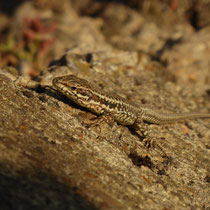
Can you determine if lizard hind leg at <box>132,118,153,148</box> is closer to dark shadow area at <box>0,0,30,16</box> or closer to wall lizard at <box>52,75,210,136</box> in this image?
wall lizard at <box>52,75,210,136</box>

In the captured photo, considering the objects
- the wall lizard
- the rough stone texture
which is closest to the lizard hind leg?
the wall lizard

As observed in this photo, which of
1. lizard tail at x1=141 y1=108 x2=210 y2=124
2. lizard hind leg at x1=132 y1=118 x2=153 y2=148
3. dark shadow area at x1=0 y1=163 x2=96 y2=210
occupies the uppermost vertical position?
lizard tail at x1=141 y1=108 x2=210 y2=124

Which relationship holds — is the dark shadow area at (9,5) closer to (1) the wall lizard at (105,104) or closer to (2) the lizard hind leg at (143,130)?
(1) the wall lizard at (105,104)

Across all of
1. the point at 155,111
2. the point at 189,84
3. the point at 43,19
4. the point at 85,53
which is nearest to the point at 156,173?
the point at 155,111

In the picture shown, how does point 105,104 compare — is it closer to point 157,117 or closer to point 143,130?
A: point 143,130

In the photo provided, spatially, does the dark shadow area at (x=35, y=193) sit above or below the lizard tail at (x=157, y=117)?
below

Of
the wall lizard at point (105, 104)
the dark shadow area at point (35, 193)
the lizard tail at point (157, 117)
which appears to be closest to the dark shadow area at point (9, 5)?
the wall lizard at point (105, 104)
